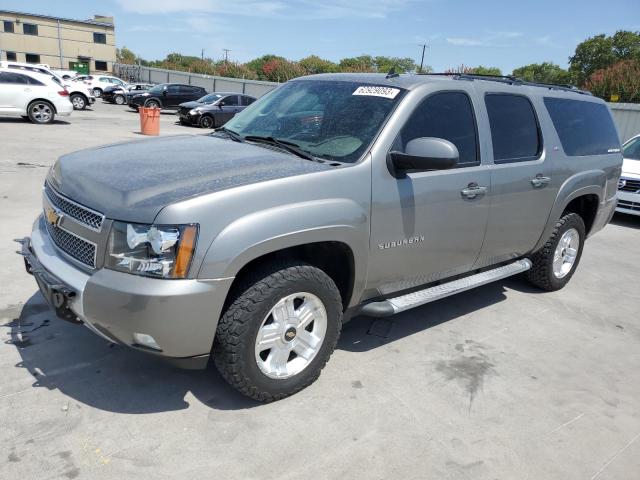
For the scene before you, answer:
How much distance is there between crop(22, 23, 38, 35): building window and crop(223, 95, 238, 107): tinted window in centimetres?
6217

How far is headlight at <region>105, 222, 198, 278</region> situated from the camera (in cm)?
258

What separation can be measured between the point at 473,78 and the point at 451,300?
2.06m

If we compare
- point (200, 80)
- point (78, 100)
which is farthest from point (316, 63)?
point (78, 100)

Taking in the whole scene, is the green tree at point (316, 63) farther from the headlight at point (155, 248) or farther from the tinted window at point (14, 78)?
the headlight at point (155, 248)

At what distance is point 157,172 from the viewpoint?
3025mm

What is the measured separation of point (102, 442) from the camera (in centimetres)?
275

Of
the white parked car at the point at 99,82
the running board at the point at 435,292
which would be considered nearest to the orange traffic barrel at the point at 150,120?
the running board at the point at 435,292

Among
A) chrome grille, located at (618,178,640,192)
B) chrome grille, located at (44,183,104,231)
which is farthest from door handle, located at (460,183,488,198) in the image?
chrome grille, located at (618,178,640,192)

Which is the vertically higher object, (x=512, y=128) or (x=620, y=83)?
(x=620, y=83)

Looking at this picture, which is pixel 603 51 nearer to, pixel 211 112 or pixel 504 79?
pixel 211 112

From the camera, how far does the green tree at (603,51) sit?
7169cm

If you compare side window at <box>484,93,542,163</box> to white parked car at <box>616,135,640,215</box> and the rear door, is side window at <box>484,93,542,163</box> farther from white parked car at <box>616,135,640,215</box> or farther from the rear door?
white parked car at <box>616,135,640,215</box>

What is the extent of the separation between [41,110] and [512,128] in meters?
15.9

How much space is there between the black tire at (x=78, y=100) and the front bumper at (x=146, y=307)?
77.8 feet
